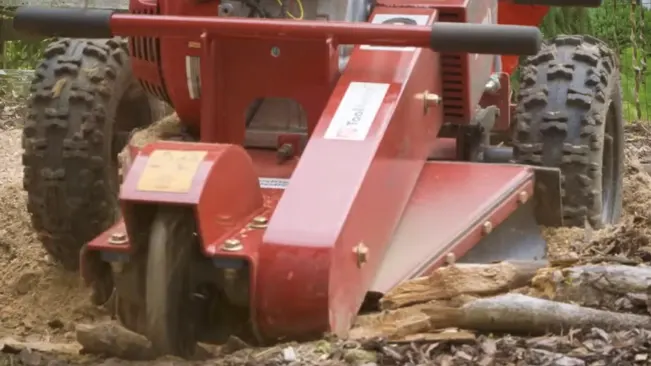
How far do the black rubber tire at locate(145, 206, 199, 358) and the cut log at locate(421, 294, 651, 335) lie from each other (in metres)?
0.65

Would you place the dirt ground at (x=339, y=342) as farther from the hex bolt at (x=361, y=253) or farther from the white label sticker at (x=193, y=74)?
the white label sticker at (x=193, y=74)

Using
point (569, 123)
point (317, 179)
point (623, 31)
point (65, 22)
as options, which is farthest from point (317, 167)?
point (623, 31)

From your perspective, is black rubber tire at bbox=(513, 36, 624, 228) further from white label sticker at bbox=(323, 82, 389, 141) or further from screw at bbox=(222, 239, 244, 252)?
screw at bbox=(222, 239, 244, 252)

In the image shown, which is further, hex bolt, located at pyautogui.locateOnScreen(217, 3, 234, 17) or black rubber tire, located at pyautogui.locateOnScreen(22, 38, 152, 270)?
black rubber tire, located at pyautogui.locateOnScreen(22, 38, 152, 270)

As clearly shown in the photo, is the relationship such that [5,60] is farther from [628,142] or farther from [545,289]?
[545,289]

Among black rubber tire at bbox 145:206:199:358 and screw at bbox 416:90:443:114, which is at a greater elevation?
screw at bbox 416:90:443:114

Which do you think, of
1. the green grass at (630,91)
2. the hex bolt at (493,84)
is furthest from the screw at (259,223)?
the green grass at (630,91)

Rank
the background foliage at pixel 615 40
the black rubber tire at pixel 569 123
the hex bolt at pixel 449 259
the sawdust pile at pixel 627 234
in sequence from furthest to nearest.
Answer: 1. the background foliage at pixel 615 40
2. the black rubber tire at pixel 569 123
3. the hex bolt at pixel 449 259
4. the sawdust pile at pixel 627 234

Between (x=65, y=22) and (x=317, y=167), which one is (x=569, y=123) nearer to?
(x=317, y=167)

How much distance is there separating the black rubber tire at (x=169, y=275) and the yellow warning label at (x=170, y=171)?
0.06 metres

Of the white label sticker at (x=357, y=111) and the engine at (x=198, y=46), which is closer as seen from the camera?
the white label sticker at (x=357, y=111)

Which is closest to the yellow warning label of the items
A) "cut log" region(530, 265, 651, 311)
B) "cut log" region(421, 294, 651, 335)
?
"cut log" region(421, 294, 651, 335)

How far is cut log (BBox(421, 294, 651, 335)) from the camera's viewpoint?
10.2 feet

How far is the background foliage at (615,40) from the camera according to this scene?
893cm
